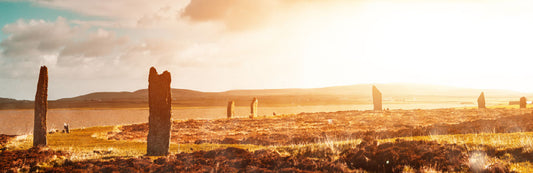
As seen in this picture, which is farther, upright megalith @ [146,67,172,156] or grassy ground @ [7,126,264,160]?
upright megalith @ [146,67,172,156]

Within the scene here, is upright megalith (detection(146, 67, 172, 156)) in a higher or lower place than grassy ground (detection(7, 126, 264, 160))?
higher

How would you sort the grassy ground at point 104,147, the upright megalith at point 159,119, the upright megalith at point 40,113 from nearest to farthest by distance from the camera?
the grassy ground at point 104,147
the upright megalith at point 159,119
the upright megalith at point 40,113

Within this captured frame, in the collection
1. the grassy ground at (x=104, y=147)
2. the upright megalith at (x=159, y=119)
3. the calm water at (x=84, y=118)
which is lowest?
the calm water at (x=84, y=118)

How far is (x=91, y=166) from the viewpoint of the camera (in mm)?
13047

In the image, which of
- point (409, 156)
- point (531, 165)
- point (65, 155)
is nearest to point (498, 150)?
point (531, 165)

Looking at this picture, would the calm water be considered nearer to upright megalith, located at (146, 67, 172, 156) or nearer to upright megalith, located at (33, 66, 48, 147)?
upright megalith, located at (33, 66, 48, 147)

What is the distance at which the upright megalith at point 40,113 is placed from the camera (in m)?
21.1

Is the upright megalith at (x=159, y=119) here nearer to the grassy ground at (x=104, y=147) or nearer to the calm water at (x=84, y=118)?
the grassy ground at (x=104, y=147)

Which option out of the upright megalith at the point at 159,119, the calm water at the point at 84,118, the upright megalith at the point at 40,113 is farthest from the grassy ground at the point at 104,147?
the calm water at the point at 84,118

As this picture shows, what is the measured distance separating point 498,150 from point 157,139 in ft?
48.9

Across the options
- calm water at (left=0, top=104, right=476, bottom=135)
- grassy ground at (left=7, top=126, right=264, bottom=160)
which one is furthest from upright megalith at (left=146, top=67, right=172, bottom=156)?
calm water at (left=0, top=104, right=476, bottom=135)

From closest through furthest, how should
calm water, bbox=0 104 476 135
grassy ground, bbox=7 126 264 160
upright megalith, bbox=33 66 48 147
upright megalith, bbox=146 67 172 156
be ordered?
grassy ground, bbox=7 126 264 160
upright megalith, bbox=146 67 172 156
upright megalith, bbox=33 66 48 147
calm water, bbox=0 104 476 135

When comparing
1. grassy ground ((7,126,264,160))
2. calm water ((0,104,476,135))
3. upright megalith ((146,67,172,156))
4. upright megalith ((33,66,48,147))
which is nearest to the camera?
grassy ground ((7,126,264,160))

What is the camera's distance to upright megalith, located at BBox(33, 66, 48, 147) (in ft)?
69.3
